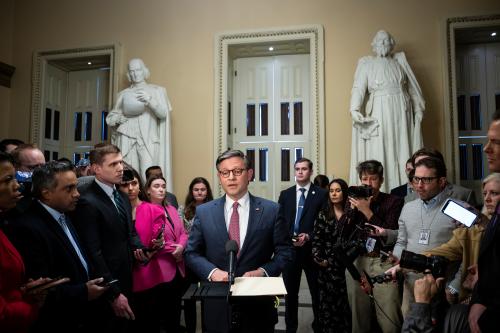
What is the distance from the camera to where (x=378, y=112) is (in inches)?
230

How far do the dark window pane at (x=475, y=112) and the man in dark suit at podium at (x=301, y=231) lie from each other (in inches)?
145

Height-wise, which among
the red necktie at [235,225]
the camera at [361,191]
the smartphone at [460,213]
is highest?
the camera at [361,191]

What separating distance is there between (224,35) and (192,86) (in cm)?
99

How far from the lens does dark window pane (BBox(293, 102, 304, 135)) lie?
7301 millimetres

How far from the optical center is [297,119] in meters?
7.34

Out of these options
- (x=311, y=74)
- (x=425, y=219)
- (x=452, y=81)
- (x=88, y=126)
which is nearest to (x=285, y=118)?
(x=311, y=74)

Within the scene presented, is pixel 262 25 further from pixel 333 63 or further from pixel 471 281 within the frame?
pixel 471 281

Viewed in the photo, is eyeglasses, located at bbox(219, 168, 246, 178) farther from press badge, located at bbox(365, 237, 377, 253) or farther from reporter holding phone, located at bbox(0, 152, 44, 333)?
press badge, located at bbox(365, 237, 377, 253)

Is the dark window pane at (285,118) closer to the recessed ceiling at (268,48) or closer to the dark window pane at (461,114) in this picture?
the recessed ceiling at (268,48)

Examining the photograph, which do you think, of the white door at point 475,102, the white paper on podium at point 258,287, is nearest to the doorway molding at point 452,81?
the white door at point 475,102

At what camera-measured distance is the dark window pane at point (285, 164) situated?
7.26 meters

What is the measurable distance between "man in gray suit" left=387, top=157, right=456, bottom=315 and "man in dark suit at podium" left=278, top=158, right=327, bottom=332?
120 centimetres

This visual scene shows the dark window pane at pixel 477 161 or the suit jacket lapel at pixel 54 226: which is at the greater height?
the dark window pane at pixel 477 161

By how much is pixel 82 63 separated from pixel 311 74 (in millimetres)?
4346
